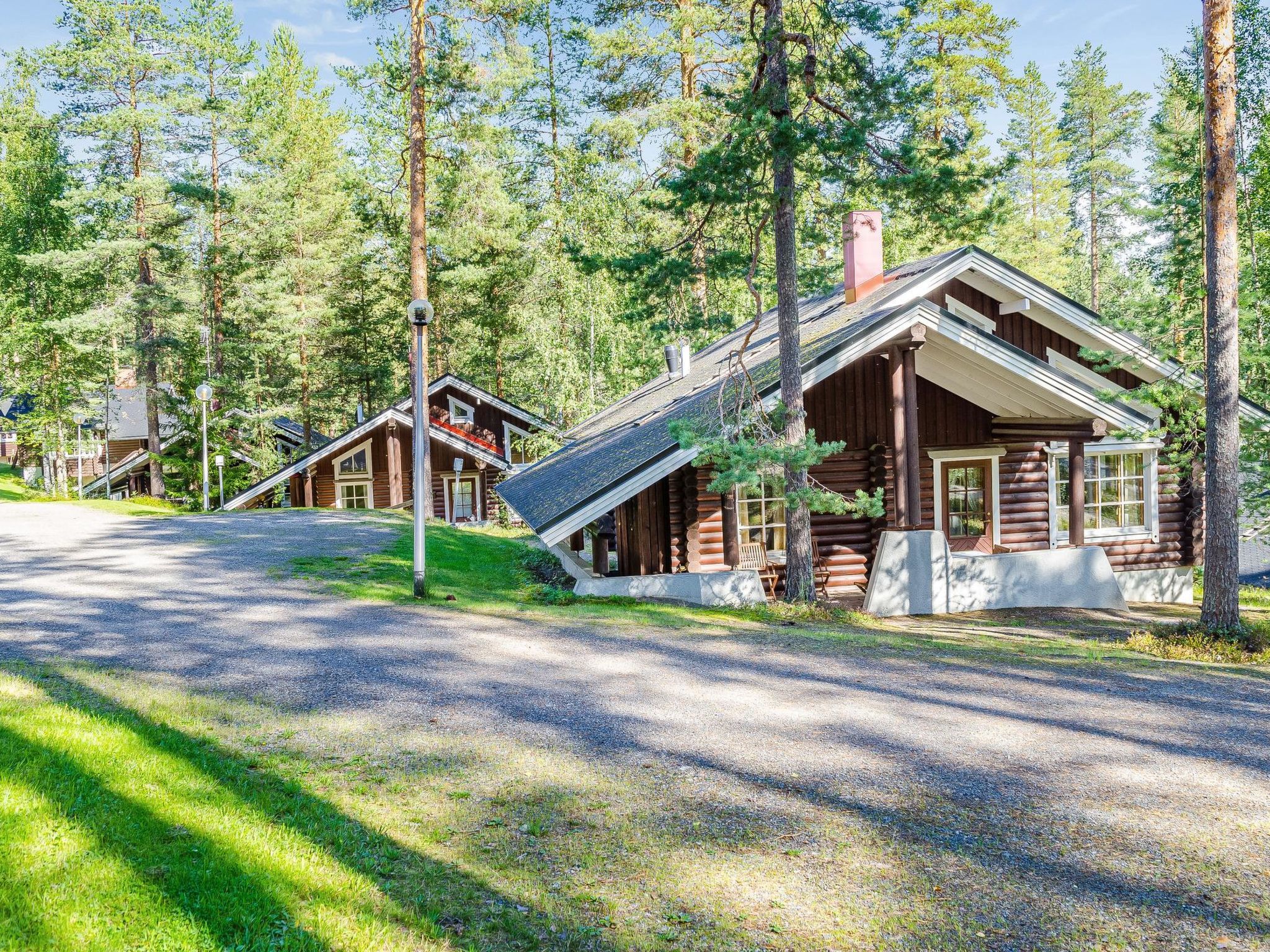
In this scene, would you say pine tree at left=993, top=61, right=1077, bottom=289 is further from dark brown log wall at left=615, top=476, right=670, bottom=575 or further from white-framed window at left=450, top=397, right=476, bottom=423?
dark brown log wall at left=615, top=476, right=670, bottom=575

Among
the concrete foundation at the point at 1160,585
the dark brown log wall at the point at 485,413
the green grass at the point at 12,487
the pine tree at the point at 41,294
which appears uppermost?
the pine tree at the point at 41,294

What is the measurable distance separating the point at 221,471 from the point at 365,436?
5.25m

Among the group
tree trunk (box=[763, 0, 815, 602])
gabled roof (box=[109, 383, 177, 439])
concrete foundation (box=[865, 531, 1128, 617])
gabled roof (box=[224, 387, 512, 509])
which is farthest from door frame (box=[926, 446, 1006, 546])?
gabled roof (box=[109, 383, 177, 439])

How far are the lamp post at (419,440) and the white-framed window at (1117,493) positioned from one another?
11.7m

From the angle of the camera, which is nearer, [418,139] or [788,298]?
[788,298]

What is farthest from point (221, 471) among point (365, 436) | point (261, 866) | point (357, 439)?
point (261, 866)

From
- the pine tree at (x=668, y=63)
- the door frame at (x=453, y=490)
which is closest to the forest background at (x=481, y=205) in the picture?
the pine tree at (x=668, y=63)

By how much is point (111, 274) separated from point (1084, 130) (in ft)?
149

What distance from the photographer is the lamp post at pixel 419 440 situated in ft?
36.7

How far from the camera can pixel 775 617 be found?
1226 cm

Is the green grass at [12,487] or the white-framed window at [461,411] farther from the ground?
the white-framed window at [461,411]

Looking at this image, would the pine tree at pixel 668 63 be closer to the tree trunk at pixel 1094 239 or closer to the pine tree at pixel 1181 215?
the pine tree at pixel 1181 215

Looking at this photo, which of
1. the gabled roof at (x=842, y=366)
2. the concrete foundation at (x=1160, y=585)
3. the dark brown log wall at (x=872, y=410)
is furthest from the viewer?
the concrete foundation at (x=1160, y=585)

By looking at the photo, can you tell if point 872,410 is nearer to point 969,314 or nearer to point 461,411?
point 969,314
